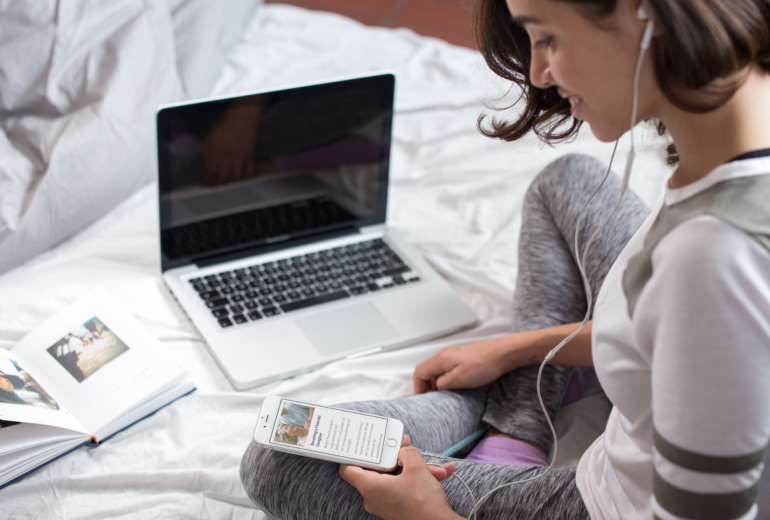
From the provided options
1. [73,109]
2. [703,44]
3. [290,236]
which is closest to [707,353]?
[703,44]

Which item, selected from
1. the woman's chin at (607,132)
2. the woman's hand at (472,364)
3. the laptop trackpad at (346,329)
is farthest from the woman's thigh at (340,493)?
the woman's chin at (607,132)

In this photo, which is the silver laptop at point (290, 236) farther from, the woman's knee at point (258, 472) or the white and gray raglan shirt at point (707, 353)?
the white and gray raglan shirt at point (707, 353)

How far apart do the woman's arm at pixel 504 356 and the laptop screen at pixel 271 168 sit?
0.39 m

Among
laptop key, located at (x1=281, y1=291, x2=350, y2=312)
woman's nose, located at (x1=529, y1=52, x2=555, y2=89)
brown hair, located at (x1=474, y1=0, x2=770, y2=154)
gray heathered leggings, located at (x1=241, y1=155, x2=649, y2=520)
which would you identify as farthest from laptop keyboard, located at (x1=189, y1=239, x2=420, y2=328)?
brown hair, located at (x1=474, y1=0, x2=770, y2=154)

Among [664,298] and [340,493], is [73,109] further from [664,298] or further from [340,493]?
[664,298]

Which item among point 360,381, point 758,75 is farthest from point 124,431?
point 758,75

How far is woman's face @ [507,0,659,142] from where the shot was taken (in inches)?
21.0

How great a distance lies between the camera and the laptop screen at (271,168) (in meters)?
1.04

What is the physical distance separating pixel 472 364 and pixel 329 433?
0.78 feet

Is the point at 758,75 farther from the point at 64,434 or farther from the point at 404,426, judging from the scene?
the point at 64,434

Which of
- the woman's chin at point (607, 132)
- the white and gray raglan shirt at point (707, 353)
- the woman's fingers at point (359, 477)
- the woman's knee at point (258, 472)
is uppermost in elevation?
the woman's chin at point (607, 132)

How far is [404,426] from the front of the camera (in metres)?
0.83

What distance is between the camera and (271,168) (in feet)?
3.74

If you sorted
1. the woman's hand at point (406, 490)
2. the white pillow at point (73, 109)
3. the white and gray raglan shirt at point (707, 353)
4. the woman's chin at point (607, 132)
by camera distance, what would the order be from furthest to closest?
the white pillow at point (73, 109) < the woman's hand at point (406, 490) < the woman's chin at point (607, 132) < the white and gray raglan shirt at point (707, 353)
